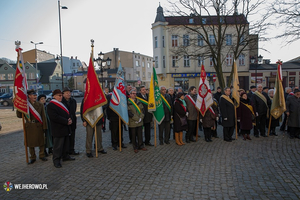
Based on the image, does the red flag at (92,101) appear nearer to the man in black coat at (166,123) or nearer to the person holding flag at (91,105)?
the person holding flag at (91,105)

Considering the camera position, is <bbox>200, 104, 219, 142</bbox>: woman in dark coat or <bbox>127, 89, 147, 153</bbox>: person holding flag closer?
<bbox>127, 89, 147, 153</bbox>: person holding flag

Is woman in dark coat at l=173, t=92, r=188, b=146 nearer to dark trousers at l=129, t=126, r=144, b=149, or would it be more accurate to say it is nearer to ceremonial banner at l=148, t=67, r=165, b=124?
ceremonial banner at l=148, t=67, r=165, b=124

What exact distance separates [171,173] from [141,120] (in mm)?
2285

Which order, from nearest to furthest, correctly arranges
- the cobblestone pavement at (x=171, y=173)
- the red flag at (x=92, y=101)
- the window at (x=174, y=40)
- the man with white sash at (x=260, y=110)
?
the cobblestone pavement at (x=171, y=173), the red flag at (x=92, y=101), the man with white sash at (x=260, y=110), the window at (x=174, y=40)

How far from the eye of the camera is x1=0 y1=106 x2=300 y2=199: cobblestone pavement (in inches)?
156

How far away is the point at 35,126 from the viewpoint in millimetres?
5723

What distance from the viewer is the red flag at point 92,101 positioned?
615cm

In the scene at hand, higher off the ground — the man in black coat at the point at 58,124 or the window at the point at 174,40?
the window at the point at 174,40

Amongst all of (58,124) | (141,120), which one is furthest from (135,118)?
(58,124)

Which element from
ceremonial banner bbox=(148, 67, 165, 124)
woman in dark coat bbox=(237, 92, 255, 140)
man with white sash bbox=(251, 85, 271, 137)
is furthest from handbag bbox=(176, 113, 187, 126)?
man with white sash bbox=(251, 85, 271, 137)

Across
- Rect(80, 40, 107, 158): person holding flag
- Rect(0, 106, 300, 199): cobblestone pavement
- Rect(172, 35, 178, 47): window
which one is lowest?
Rect(0, 106, 300, 199): cobblestone pavement

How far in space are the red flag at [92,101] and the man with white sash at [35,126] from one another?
117 cm

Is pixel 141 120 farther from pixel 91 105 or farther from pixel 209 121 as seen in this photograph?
pixel 209 121

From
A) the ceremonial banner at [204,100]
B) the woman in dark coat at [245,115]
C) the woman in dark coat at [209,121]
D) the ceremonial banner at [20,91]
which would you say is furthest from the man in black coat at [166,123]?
the ceremonial banner at [20,91]
